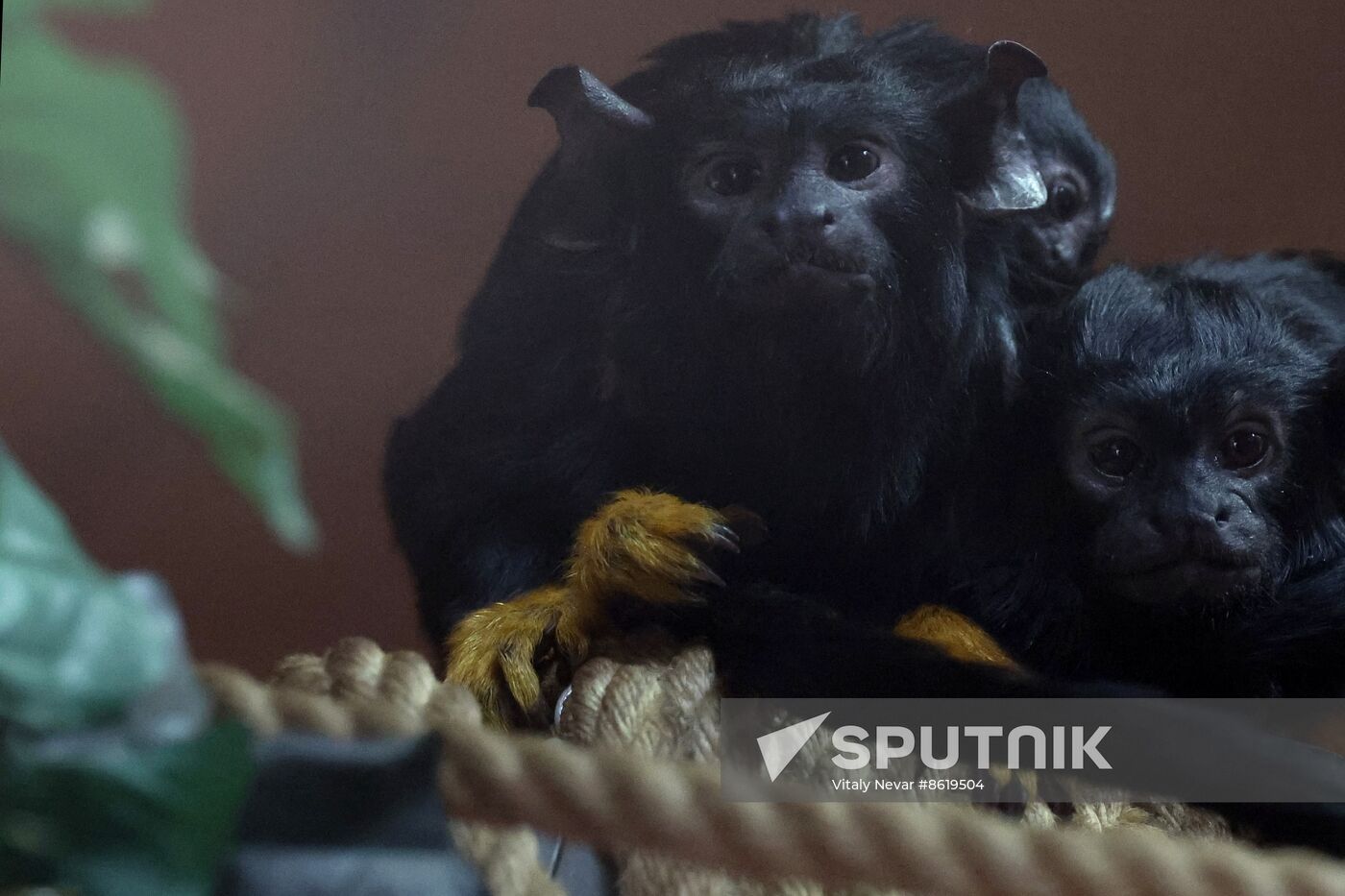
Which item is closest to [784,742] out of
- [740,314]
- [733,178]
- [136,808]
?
[740,314]

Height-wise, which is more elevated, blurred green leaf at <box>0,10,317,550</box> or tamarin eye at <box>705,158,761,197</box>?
blurred green leaf at <box>0,10,317,550</box>

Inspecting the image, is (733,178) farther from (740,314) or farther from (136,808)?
(136,808)

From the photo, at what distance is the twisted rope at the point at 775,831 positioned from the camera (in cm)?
50

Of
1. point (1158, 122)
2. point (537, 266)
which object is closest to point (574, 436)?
point (537, 266)

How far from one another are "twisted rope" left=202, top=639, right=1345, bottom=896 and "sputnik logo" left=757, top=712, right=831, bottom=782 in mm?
321

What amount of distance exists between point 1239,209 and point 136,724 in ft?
3.13

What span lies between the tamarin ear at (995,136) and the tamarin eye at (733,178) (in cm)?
16

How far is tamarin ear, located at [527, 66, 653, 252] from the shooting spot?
101 centimetres

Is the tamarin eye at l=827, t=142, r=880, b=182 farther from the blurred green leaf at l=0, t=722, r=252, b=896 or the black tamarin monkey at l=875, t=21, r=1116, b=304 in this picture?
the blurred green leaf at l=0, t=722, r=252, b=896

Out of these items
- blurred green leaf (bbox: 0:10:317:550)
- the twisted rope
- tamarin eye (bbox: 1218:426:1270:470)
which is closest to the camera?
blurred green leaf (bbox: 0:10:317:550)

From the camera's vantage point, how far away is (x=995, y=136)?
3.34ft

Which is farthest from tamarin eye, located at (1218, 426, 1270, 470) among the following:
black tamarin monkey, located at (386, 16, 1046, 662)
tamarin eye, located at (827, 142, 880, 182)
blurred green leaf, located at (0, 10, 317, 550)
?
blurred green leaf, located at (0, 10, 317, 550)

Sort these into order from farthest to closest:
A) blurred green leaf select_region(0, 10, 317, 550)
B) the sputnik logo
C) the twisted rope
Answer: the sputnik logo
the twisted rope
blurred green leaf select_region(0, 10, 317, 550)

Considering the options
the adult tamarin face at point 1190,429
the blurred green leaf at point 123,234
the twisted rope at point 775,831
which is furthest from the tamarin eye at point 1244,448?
the blurred green leaf at point 123,234
